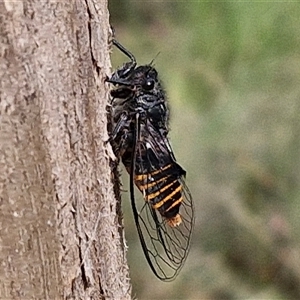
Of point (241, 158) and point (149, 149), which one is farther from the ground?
point (241, 158)

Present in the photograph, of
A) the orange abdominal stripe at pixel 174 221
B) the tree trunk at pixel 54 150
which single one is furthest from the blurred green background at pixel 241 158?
the tree trunk at pixel 54 150

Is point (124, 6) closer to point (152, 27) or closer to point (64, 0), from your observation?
point (152, 27)

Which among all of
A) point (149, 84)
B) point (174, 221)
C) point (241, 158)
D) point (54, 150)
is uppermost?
point (241, 158)

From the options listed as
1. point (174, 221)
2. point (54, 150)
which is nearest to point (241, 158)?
point (174, 221)

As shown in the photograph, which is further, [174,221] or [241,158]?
[241,158]

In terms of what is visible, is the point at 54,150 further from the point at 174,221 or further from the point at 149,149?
the point at 174,221

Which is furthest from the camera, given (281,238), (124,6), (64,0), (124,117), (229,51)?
(124,6)

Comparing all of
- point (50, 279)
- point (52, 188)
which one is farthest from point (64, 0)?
point (50, 279)

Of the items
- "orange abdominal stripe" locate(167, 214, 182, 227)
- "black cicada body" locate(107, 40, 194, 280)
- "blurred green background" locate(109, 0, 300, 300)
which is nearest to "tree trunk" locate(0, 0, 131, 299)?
"black cicada body" locate(107, 40, 194, 280)
